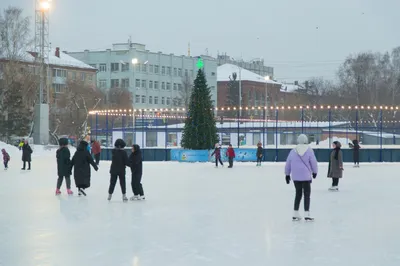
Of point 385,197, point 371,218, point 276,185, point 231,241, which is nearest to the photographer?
point 231,241

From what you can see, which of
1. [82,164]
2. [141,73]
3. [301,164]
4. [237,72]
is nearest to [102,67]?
[141,73]

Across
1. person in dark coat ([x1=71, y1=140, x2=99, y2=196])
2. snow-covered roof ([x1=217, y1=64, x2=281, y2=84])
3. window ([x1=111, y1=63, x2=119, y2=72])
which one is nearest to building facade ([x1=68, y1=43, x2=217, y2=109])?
window ([x1=111, y1=63, x2=119, y2=72])

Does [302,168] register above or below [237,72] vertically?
below

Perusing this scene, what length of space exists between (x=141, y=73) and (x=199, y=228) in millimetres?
85658

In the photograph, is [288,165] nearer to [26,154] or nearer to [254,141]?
[26,154]

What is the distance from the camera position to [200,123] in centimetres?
3578

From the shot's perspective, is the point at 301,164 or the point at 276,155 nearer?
the point at 301,164

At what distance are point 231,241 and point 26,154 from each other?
18972 mm

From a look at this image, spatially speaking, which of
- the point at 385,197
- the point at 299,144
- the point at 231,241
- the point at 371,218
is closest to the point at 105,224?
the point at 231,241

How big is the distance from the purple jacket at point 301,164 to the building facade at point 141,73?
7816 cm

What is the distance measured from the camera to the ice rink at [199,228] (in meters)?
8.03

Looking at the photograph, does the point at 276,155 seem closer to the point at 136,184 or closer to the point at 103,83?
the point at 136,184

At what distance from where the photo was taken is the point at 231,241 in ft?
30.2

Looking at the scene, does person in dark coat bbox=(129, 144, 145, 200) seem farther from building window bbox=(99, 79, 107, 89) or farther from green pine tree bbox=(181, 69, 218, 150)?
building window bbox=(99, 79, 107, 89)
